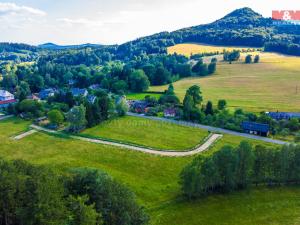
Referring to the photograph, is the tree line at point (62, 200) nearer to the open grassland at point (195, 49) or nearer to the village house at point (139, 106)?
the village house at point (139, 106)

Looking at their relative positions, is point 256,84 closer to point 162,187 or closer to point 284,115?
point 284,115

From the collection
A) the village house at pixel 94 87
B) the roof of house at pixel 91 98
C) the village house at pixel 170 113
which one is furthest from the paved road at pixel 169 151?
the village house at pixel 94 87

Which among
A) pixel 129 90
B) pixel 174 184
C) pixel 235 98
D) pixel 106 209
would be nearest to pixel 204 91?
pixel 235 98

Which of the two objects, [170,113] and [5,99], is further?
[5,99]

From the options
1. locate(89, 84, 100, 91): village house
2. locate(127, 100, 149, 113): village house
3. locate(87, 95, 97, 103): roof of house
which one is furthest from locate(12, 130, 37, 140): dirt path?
locate(89, 84, 100, 91): village house

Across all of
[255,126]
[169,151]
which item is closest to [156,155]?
[169,151]
